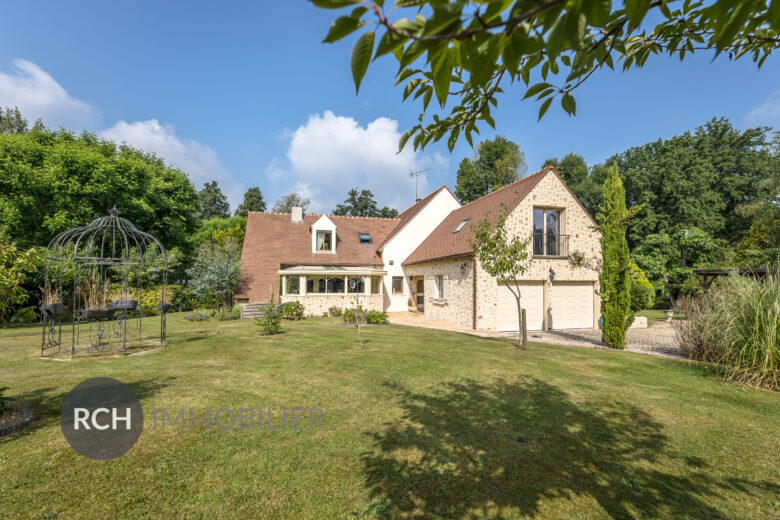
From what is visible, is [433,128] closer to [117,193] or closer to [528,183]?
[528,183]

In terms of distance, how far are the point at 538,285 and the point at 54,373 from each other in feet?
55.5

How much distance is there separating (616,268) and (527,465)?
400 inches

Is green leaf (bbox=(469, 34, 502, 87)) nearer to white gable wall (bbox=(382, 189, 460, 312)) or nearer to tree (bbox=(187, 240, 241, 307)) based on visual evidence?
white gable wall (bbox=(382, 189, 460, 312))

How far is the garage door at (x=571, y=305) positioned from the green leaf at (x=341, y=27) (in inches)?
659

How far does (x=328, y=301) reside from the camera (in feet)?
65.9

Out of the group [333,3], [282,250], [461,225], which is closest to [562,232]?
[461,225]

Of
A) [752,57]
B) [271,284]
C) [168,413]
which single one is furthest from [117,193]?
[752,57]

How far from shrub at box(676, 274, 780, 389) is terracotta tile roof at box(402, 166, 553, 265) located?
7.53 meters

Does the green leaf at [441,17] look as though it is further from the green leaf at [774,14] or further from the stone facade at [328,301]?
the stone facade at [328,301]

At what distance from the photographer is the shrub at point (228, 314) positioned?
705 inches

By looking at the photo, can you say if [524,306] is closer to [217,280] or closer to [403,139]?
[403,139]

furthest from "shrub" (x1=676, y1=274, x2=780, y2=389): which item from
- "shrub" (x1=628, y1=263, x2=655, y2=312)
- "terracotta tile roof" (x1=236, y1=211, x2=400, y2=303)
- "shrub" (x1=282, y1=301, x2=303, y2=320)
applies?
"terracotta tile roof" (x1=236, y1=211, x2=400, y2=303)

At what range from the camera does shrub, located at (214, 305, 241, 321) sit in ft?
58.8

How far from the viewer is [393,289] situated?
22.9m
